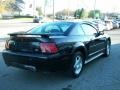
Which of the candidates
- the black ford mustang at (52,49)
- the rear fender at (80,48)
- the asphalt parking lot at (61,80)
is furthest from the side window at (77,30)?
the asphalt parking lot at (61,80)

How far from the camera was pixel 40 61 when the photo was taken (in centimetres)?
600

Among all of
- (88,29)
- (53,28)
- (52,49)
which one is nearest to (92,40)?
(88,29)

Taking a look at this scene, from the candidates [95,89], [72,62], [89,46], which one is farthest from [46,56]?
[89,46]

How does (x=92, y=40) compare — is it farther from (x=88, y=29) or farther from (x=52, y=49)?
→ (x=52, y=49)

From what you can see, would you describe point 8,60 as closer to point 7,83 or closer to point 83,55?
point 7,83

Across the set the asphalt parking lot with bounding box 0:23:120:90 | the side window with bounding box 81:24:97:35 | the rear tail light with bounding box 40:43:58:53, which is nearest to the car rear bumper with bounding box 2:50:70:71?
the rear tail light with bounding box 40:43:58:53

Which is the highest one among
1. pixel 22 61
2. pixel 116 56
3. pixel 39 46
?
pixel 39 46

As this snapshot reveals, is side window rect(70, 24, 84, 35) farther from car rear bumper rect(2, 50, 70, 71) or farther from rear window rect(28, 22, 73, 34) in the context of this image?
car rear bumper rect(2, 50, 70, 71)

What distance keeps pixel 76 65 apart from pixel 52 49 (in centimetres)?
111

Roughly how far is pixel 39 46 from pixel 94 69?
2.42 m

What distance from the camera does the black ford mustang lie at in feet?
19.8

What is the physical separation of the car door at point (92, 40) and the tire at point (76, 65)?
628 mm

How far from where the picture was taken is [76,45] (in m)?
6.71

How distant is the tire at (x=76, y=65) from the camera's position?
658cm
